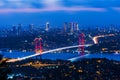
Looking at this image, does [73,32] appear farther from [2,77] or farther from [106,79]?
[2,77]

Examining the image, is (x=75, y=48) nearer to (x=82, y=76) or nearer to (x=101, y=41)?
(x=101, y=41)

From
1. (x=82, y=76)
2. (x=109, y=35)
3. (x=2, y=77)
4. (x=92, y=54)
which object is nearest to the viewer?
(x=2, y=77)

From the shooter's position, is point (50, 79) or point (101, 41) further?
point (101, 41)

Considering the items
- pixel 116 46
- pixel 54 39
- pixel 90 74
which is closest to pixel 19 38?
pixel 54 39

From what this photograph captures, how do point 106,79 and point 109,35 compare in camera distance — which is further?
point 109,35

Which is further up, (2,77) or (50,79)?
(2,77)

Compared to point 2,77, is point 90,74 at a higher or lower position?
lower

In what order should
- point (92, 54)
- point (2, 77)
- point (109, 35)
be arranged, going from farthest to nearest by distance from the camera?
point (109, 35), point (92, 54), point (2, 77)

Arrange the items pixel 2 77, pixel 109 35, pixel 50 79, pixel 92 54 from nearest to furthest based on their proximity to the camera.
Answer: pixel 2 77, pixel 50 79, pixel 92 54, pixel 109 35

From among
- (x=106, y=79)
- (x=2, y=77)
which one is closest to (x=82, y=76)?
(x=106, y=79)
